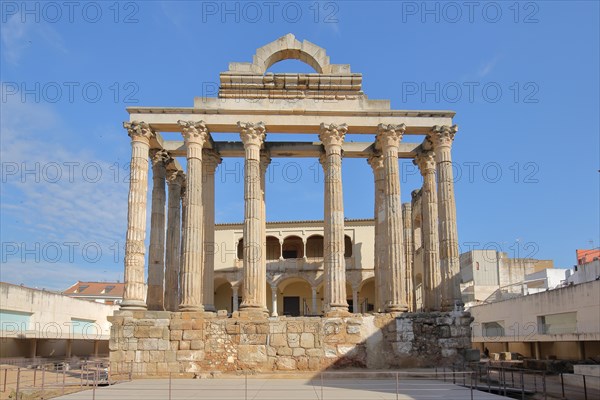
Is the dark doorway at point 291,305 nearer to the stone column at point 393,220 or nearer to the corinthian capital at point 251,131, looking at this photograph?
the stone column at point 393,220

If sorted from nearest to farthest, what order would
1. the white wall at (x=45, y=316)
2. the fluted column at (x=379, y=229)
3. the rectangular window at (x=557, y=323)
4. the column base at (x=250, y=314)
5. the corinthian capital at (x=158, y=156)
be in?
the column base at (x=250, y=314), the fluted column at (x=379, y=229), the corinthian capital at (x=158, y=156), the rectangular window at (x=557, y=323), the white wall at (x=45, y=316)

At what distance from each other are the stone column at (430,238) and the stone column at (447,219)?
107cm

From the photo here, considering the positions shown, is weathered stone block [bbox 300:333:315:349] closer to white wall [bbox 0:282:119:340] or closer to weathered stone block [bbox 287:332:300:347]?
weathered stone block [bbox 287:332:300:347]

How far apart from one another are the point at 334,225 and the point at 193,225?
5.67m

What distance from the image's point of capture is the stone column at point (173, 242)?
27.4 m

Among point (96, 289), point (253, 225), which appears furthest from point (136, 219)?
point (96, 289)

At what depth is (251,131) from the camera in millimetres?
24328

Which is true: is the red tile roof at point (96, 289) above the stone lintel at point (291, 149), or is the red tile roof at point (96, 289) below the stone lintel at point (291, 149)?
below

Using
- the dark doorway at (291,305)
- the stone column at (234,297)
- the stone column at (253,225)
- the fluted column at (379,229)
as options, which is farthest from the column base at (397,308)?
the dark doorway at (291,305)

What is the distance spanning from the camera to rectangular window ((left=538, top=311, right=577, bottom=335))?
29.0 meters

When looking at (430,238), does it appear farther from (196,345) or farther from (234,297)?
(234,297)

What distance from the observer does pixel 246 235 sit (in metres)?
23.5

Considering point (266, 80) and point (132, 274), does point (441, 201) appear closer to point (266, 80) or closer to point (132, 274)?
point (266, 80)

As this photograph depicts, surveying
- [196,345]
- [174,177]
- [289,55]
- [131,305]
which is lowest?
[196,345]
